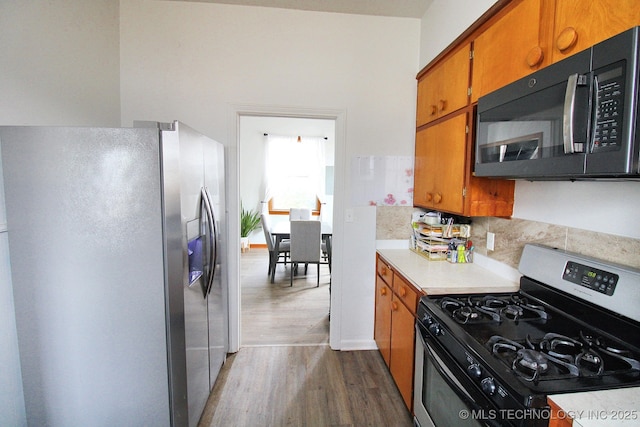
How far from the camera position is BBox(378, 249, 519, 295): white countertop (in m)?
1.58

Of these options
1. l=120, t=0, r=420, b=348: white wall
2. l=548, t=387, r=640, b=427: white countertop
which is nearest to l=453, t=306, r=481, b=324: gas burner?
l=548, t=387, r=640, b=427: white countertop

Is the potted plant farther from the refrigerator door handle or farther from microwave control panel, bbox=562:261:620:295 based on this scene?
microwave control panel, bbox=562:261:620:295

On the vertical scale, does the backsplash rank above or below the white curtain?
below

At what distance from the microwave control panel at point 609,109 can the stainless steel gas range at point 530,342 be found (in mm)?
530

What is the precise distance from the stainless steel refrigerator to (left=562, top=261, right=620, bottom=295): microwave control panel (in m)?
1.72

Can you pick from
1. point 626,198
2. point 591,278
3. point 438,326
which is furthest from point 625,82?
point 438,326

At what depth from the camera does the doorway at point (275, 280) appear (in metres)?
2.83

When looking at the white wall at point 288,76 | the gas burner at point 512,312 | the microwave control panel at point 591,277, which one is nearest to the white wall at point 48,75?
the white wall at point 288,76

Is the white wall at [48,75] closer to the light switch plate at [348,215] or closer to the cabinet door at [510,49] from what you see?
the light switch plate at [348,215]

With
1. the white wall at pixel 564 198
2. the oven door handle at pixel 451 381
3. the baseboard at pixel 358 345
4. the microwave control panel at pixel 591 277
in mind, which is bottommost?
the baseboard at pixel 358 345

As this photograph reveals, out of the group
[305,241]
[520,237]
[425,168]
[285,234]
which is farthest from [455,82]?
[285,234]

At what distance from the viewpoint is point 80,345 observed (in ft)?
4.53

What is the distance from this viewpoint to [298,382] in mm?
2152

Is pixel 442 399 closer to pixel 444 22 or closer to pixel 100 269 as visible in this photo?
pixel 100 269
